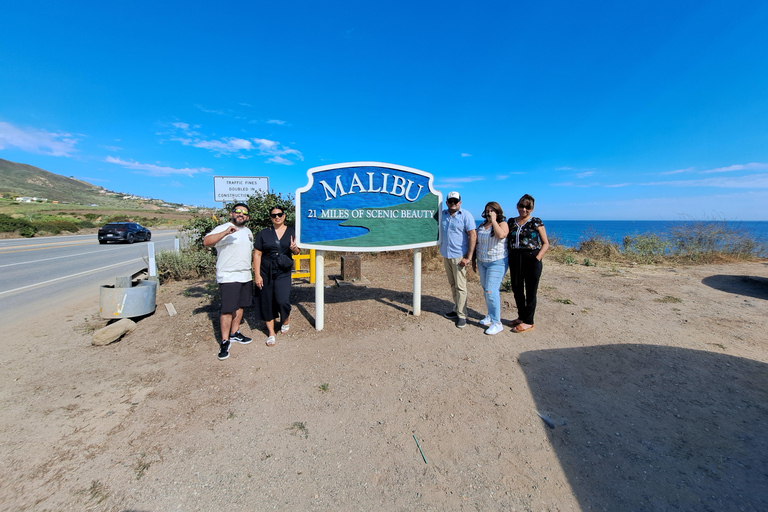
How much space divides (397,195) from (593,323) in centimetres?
347

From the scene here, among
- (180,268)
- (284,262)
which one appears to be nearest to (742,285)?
(284,262)

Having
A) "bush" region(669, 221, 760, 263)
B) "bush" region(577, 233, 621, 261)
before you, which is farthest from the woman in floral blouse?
"bush" region(669, 221, 760, 263)

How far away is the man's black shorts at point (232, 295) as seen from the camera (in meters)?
3.63

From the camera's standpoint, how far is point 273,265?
152 inches

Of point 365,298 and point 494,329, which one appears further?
point 365,298

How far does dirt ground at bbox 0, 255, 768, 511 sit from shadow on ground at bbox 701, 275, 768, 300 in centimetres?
187

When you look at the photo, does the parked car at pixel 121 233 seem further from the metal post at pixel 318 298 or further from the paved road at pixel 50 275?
the metal post at pixel 318 298

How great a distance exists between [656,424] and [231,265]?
4261mm

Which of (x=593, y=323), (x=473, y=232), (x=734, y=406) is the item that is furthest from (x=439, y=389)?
(x=593, y=323)

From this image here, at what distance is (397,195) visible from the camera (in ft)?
15.5

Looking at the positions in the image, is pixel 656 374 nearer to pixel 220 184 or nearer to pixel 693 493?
pixel 693 493

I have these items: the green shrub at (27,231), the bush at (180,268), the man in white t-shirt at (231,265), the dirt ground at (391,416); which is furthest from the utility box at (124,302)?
the green shrub at (27,231)

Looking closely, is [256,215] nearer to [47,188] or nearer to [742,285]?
[742,285]

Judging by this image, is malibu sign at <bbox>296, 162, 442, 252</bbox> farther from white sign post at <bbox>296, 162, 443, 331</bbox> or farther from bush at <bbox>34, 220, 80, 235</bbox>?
bush at <bbox>34, 220, 80, 235</bbox>
